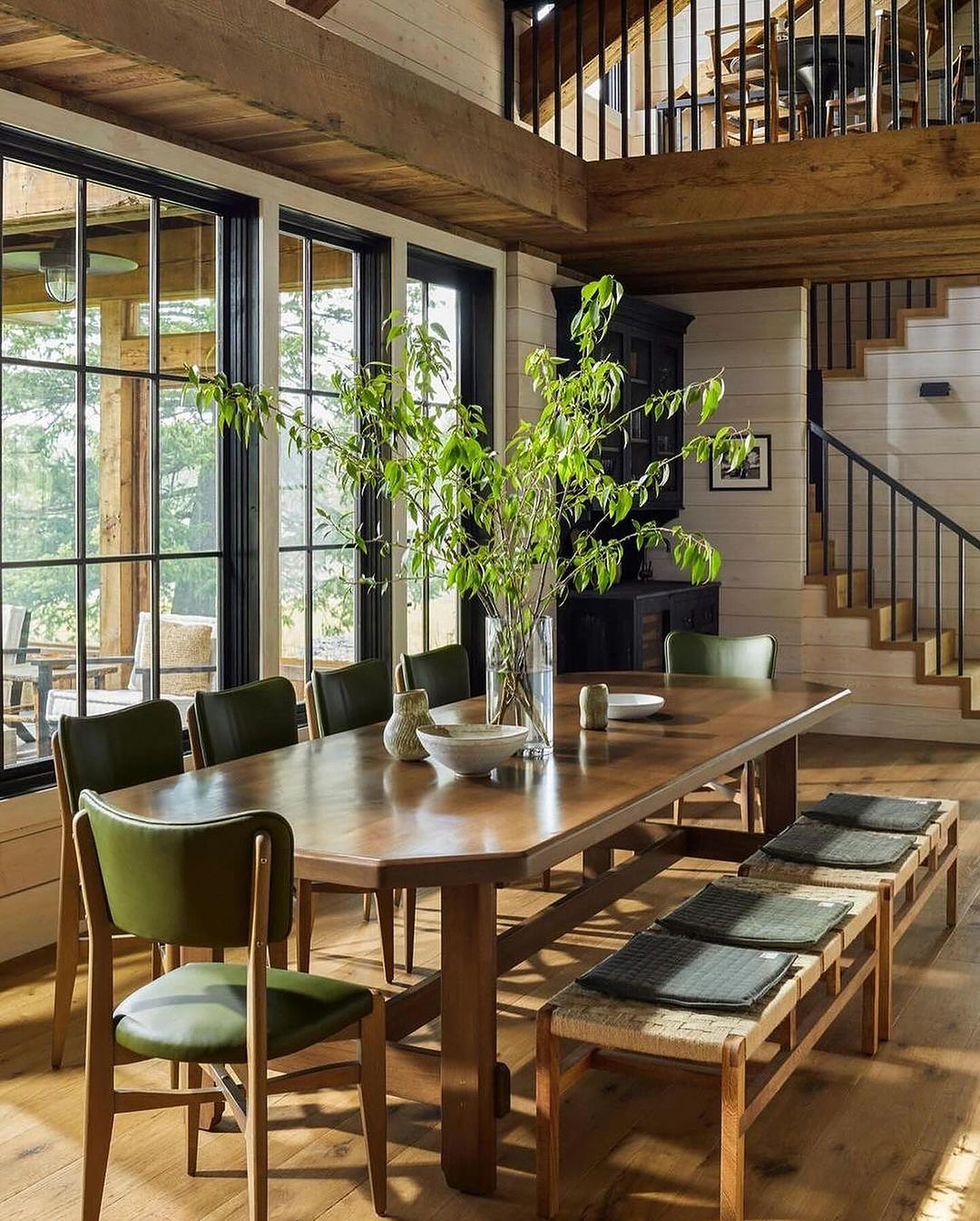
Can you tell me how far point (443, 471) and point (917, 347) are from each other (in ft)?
21.9

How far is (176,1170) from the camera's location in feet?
9.24

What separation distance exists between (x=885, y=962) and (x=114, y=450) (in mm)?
2906

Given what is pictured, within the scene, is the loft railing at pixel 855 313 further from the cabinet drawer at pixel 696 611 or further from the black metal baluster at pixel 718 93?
the black metal baluster at pixel 718 93

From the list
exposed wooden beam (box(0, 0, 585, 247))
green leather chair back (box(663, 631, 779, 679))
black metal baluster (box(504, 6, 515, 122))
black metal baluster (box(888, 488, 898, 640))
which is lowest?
green leather chair back (box(663, 631, 779, 679))

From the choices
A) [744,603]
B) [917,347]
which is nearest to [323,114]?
[744,603]

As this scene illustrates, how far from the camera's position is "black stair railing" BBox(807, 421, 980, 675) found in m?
8.19

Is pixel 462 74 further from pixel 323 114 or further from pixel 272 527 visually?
pixel 272 527

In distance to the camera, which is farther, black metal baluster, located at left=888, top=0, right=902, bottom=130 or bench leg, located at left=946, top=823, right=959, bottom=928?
black metal baluster, located at left=888, top=0, right=902, bottom=130

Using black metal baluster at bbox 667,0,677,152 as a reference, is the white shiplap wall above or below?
below

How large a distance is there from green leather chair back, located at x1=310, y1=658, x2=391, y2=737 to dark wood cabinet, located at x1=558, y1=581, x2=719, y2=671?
2.86 meters

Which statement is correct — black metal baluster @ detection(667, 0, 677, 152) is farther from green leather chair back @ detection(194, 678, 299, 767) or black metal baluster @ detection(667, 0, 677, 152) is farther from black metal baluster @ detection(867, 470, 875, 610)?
green leather chair back @ detection(194, 678, 299, 767)

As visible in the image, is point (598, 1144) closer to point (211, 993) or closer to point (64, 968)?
point (211, 993)

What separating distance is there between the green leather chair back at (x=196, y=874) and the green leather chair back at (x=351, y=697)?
1719mm

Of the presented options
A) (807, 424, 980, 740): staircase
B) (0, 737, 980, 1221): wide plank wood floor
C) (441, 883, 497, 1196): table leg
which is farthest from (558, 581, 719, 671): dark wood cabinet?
Answer: (441, 883, 497, 1196): table leg
